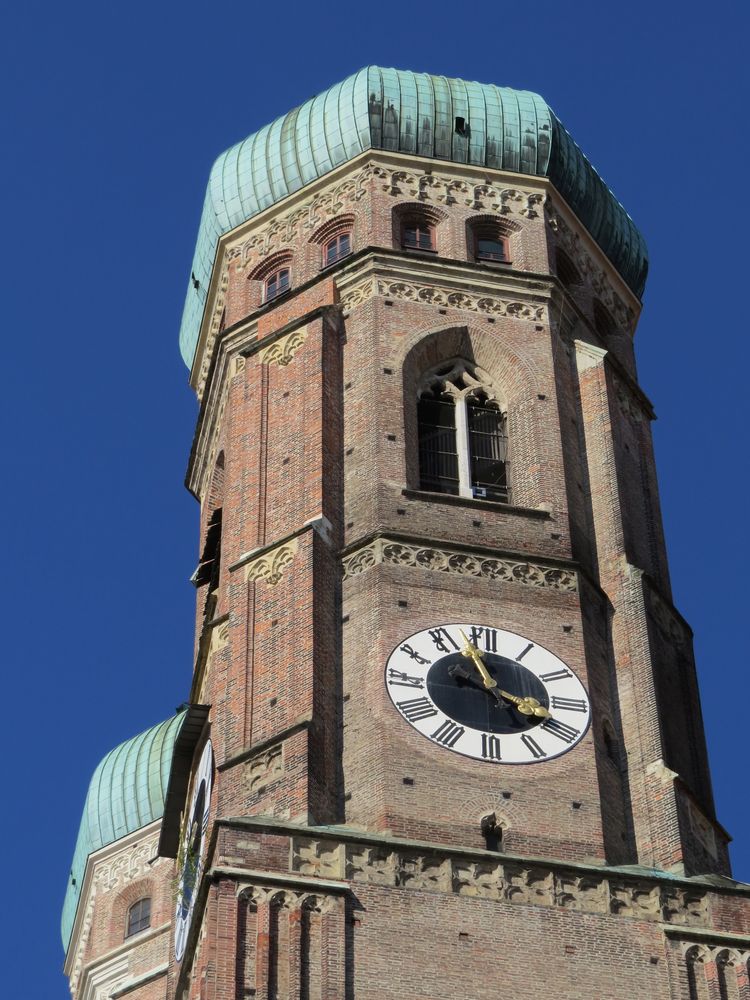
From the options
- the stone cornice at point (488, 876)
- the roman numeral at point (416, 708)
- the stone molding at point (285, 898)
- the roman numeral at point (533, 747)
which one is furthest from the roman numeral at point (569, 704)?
the stone molding at point (285, 898)

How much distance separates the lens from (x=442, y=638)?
41.2 meters

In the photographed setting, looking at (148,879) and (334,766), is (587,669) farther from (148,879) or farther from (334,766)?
(148,879)

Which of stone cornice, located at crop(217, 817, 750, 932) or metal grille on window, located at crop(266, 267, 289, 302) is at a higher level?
metal grille on window, located at crop(266, 267, 289, 302)

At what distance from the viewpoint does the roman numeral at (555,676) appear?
41.2m

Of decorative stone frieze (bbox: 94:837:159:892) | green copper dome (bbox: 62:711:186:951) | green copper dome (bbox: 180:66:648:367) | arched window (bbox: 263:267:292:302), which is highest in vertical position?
green copper dome (bbox: 180:66:648:367)

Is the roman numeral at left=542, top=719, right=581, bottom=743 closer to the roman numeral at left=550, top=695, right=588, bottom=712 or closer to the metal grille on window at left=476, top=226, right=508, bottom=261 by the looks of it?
the roman numeral at left=550, top=695, right=588, bottom=712

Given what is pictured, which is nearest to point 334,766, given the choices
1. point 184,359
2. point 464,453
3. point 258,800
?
point 258,800

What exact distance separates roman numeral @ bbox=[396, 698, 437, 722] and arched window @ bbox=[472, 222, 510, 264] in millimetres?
10305

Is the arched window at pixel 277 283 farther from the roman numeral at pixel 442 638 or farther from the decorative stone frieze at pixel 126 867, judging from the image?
the decorative stone frieze at pixel 126 867

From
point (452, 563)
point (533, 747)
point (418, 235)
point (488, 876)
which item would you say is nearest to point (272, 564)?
point (452, 563)

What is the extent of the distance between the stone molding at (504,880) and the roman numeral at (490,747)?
1.89 m

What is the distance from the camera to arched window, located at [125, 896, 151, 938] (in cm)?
5412

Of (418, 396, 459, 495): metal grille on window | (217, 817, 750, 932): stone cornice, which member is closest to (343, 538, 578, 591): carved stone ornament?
(418, 396, 459, 495): metal grille on window

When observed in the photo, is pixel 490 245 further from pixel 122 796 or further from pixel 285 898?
pixel 285 898
